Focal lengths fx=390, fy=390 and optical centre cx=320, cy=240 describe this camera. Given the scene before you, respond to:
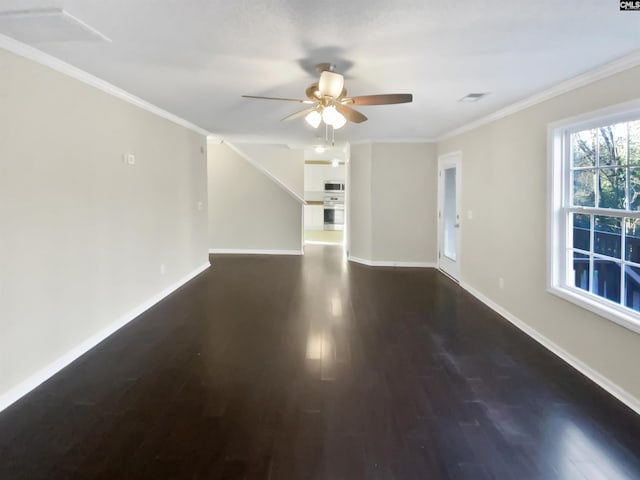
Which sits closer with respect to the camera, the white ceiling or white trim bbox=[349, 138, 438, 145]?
the white ceiling

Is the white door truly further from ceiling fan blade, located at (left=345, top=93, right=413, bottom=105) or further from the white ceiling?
ceiling fan blade, located at (left=345, top=93, right=413, bottom=105)

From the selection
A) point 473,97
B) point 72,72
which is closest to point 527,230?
point 473,97

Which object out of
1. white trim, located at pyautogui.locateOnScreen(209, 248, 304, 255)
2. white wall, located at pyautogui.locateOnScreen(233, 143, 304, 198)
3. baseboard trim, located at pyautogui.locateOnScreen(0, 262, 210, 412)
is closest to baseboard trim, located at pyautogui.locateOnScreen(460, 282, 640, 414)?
baseboard trim, located at pyautogui.locateOnScreen(0, 262, 210, 412)

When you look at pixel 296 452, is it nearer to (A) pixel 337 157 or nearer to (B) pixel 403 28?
(B) pixel 403 28

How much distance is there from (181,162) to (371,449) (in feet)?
15.2

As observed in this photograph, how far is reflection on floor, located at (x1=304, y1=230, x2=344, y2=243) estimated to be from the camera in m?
10.6

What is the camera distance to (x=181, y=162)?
5.48 meters

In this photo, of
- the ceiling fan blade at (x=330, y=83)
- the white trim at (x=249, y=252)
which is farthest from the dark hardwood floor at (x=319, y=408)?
the white trim at (x=249, y=252)

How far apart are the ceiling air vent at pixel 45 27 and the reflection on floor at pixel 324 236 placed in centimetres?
819

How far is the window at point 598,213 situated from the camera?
2.69m

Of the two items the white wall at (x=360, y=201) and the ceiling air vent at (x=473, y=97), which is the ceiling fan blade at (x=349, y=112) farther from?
the white wall at (x=360, y=201)

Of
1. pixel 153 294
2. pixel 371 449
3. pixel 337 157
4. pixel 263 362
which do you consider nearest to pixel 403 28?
pixel 371 449

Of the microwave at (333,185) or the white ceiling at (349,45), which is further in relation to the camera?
the microwave at (333,185)

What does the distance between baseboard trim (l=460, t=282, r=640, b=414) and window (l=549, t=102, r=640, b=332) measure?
0.46 metres
